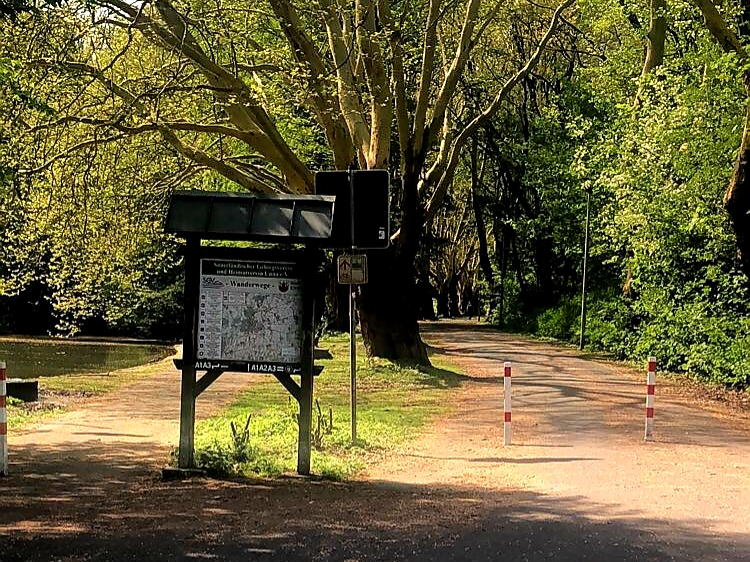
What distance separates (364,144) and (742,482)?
1318cm

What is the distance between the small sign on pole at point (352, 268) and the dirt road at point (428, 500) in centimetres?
220

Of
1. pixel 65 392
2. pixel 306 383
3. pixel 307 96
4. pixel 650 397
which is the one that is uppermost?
pixel 307 96

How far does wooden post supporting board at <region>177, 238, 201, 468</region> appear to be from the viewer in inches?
410

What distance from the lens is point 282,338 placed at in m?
10.5

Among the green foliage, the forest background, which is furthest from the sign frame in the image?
the green foliage

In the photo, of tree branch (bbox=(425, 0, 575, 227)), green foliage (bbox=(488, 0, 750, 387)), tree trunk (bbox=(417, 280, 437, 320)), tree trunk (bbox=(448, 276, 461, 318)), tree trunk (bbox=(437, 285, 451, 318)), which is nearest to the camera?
green foliage (bbox=(488, 0, 750, 387))

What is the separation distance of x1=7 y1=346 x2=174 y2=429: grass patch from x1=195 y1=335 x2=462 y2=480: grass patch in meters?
2.80

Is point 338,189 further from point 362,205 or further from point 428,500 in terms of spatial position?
point 428,500

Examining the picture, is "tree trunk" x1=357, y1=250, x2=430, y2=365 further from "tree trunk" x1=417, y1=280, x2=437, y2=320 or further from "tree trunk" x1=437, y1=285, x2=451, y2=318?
"tree trunk" x1=437, y1=285, x2=451, y2=318

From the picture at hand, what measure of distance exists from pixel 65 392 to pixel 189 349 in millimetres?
10698

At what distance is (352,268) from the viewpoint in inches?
511

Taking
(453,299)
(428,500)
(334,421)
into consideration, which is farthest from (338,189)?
(453,299)

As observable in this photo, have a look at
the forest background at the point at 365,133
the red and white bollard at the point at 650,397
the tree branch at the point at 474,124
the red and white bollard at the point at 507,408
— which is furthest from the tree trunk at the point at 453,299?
the red and white bollard at the point at 507,408

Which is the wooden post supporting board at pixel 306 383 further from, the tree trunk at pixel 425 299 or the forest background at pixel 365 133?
the tree trunk at pixel 425 299
